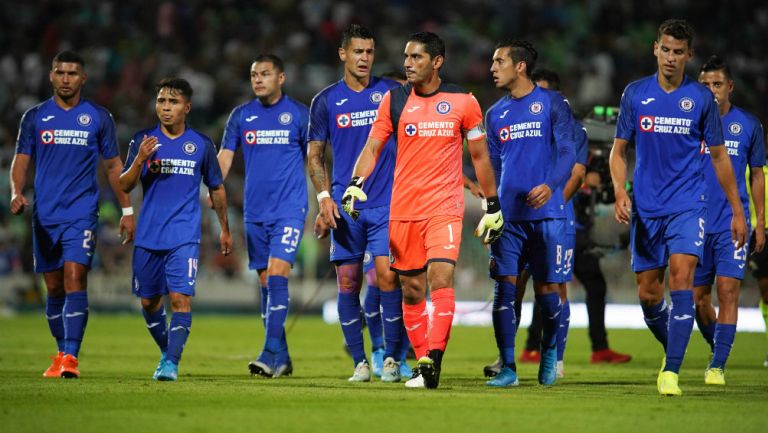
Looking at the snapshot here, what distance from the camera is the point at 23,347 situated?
53.3ft

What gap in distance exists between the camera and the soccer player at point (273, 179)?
1206 centimetres

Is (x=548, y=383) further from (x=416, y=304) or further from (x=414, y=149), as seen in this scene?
(x=414, y=149)

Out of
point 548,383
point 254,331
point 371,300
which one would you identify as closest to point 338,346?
point 254,331

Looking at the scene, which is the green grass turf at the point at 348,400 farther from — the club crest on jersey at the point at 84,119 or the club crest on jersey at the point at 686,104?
the club crest on jersey at the point at 84,119

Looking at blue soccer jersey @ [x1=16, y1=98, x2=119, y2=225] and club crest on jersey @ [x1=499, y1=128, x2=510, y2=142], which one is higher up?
club crest on jersey @ [x1=499, y1=128, x2=510, y2=142]

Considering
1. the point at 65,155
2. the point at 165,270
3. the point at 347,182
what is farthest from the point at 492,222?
the point at 65,155

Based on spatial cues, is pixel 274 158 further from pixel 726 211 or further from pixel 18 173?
pixel 726 211

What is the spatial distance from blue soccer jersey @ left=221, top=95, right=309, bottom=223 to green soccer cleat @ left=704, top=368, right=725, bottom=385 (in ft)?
Answer: 13.3

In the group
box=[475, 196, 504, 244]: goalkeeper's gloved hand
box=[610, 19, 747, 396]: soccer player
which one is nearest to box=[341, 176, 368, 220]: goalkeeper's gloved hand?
box=[475, 196, 504, 244]: goalkeeper's gloved hand

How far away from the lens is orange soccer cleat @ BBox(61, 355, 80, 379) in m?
11.2

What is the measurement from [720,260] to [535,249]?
1926 millimetres

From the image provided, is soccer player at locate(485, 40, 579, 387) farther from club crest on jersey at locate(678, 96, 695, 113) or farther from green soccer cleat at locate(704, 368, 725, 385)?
green soccer cleat at locate(704, 368, 725, 385)

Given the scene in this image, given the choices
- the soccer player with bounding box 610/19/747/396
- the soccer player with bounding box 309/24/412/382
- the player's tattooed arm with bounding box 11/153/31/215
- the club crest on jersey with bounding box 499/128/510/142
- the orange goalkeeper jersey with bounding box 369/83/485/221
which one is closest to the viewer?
the soccer player with bounding box 610/19/747/396

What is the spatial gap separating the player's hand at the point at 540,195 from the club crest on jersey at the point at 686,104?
122 cm
